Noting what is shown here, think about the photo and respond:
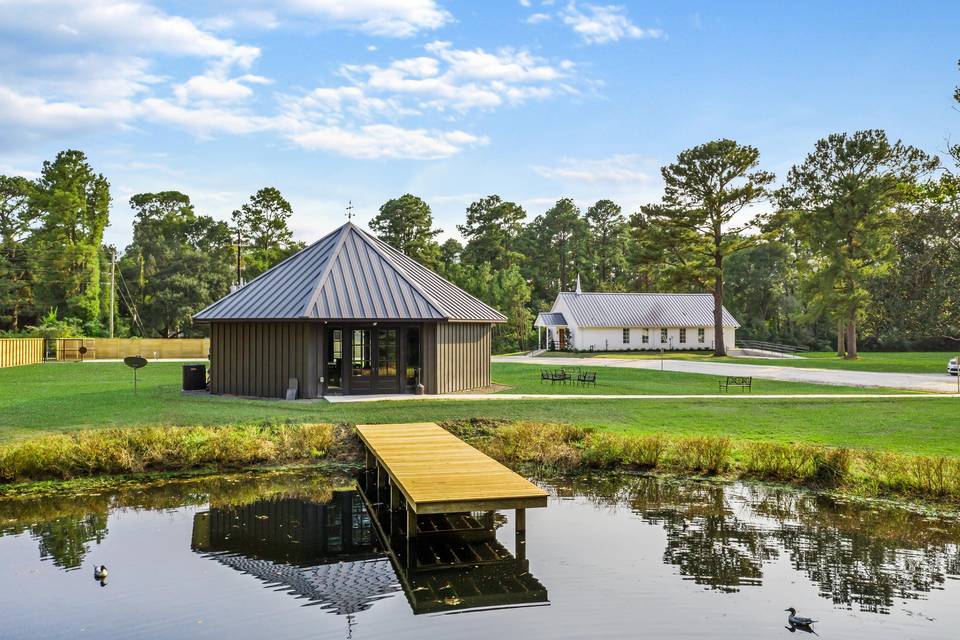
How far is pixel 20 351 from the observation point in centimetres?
3653

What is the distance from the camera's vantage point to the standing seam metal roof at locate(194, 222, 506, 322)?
20.8 m

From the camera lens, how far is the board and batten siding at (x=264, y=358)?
67.8ft

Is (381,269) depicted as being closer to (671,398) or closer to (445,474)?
(671,398)

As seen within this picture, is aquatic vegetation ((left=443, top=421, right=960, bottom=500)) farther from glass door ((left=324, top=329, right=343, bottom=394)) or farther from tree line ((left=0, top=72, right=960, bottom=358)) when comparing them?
tree line ((left=0, top=72, right=960, bottom=358))

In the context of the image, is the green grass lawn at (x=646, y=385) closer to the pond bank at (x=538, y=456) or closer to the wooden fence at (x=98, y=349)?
the pond bank at (x=538, y=456)

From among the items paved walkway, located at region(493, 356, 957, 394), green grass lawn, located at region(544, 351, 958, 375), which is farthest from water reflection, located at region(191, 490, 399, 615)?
green grass lawn, located at region(544, 351, 958, 375)

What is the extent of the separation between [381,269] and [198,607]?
17.5m

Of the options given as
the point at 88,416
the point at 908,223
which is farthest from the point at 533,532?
the point at 908,223

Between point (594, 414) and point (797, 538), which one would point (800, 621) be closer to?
point (797, 538)

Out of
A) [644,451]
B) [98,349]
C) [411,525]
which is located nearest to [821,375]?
[644,451]

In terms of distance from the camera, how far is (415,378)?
21.9 metres

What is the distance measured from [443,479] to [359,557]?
1318 mm

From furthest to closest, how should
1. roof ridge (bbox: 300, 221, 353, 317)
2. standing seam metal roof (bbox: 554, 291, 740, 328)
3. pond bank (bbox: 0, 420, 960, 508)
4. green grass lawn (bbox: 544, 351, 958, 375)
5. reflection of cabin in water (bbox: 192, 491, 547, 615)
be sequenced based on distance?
standing seam metal roof (bbox: 554, 291, 740, 328) < green grass lawn (bbox: 544, 351, 958, 375) < roof ridge (bbox: 300, 221, 353, 317) < pond bank (bbox: 0, 420, 960, 508) < reflection of cabin in water (bbox: 192, 491, 547, 615)

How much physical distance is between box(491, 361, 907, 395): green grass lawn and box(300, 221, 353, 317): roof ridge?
6.60 meters
